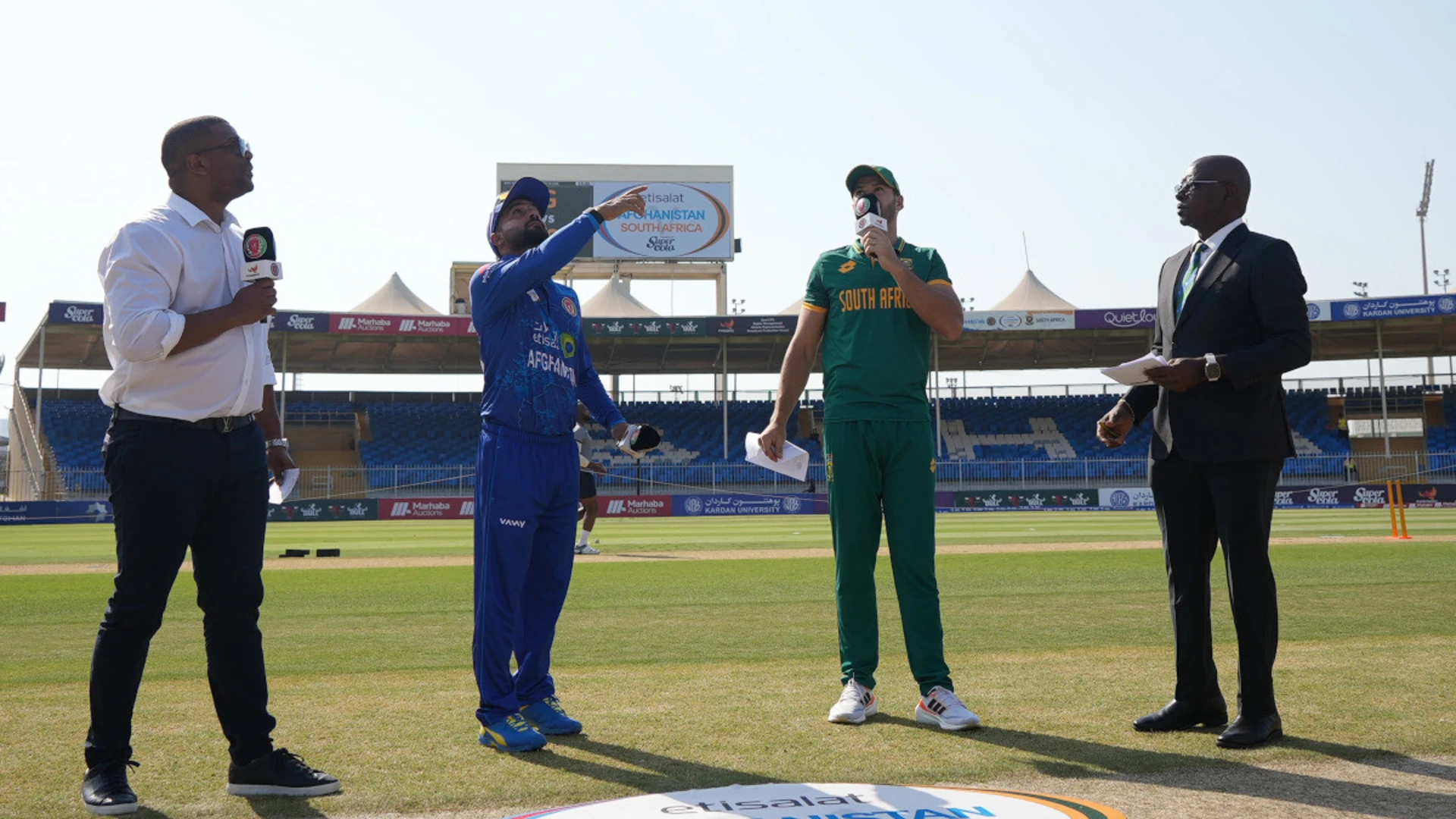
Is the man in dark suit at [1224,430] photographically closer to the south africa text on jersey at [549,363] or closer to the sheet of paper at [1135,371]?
the sheet of paper at [1135,371]

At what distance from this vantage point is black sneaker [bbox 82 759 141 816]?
3236 mm

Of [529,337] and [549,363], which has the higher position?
[529,337]

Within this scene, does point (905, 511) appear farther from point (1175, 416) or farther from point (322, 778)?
point (322, 778)

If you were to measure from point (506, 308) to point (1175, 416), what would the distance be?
8.78 feet

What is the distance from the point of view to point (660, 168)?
4962cm

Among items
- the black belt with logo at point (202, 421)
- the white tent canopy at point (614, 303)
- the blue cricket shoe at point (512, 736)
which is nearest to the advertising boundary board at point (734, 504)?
the white tent canopy at point (614, 303)

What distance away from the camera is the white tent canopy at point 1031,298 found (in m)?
45.1

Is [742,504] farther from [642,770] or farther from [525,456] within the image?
[642,770]

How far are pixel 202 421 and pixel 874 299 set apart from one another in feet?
8.77

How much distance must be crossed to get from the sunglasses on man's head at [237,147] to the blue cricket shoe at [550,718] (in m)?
2.25

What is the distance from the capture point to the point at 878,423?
486cm

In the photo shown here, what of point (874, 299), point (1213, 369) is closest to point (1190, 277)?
point (1213, 369)

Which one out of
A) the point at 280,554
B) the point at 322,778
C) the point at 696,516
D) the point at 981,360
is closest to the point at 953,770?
the point at 322,778

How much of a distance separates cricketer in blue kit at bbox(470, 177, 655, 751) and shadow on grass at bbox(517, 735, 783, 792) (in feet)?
1.06
